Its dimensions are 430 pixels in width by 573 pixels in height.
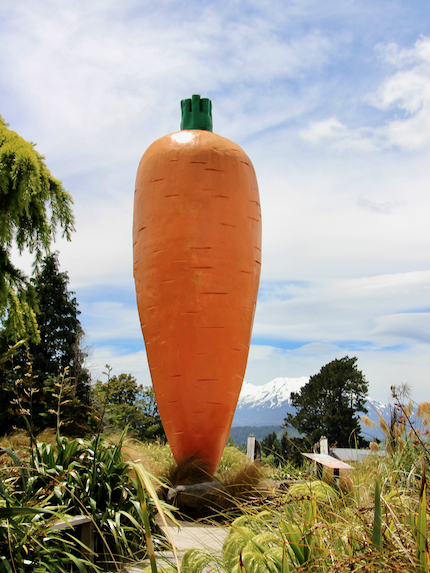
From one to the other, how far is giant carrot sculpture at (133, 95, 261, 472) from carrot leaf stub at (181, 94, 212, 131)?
19.8 inches

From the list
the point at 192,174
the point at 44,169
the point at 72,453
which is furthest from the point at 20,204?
the point at 72,453

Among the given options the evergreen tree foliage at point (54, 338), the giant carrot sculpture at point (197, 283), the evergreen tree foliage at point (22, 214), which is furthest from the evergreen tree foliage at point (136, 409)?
the giant carrot sculpture at point (197, 283)

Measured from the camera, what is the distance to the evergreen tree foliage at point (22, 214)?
1047cm

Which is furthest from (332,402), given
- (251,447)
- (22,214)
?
(22,214)

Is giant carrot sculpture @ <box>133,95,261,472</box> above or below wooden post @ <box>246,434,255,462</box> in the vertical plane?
above

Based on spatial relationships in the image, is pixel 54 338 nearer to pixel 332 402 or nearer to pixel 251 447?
pixel 251 447

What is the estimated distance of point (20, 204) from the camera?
34.9 ft

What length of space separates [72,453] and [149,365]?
87.6 inches

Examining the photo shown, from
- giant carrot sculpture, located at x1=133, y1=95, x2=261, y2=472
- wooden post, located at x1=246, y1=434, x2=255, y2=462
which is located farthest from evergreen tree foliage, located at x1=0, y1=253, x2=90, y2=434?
giant carrot sculpture, located at x1=133, y1=95, x2=261, y2=472

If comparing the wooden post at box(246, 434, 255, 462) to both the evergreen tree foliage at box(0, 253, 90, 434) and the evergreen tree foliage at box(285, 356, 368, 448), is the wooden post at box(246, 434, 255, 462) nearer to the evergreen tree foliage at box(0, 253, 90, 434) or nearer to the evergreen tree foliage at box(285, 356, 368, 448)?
the evergreen tree foliage at box(0, 253, 90, 434)

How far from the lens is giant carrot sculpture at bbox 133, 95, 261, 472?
5055 millimetres

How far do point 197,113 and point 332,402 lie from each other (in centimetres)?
1440

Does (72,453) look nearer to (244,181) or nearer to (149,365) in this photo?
(149,365)

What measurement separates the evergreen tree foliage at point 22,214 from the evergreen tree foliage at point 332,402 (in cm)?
1133
